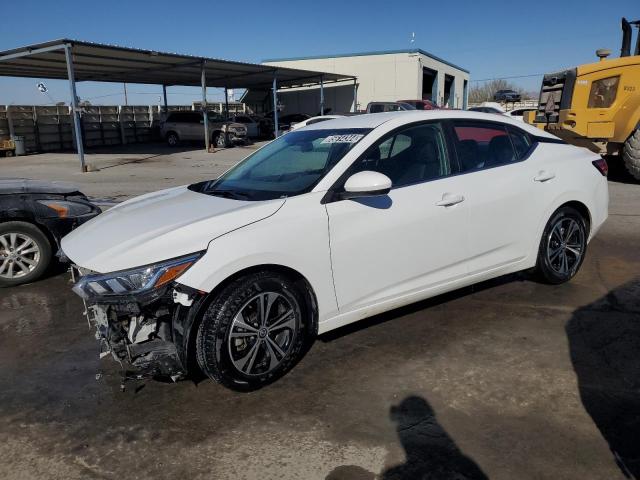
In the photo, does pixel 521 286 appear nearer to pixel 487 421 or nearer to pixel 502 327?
pixel 502 327

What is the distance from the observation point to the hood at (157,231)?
2922 millimetres

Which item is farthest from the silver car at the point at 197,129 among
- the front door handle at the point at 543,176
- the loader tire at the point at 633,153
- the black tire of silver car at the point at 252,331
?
the black tire of silver car at the point at 252,331

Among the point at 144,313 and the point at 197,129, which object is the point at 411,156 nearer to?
the point at 144,313

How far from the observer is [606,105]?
11297mm

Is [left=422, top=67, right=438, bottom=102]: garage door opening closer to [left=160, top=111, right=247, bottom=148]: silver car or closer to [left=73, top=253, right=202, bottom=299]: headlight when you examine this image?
[left=160, top=111, right=247, bottom=148]: silver car

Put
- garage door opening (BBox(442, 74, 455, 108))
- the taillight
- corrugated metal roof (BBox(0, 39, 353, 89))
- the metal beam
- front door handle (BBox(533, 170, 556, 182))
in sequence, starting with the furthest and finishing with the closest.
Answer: garage door opening (BBox(442, 74, 455, 108)) → corrugated metal roof (BBox(0, 39, 353, 89)) → the metal beam → the taillight → front door handle (BBox(533, 170, 556, 182))

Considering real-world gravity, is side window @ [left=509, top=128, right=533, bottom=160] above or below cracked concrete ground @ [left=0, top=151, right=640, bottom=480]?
above

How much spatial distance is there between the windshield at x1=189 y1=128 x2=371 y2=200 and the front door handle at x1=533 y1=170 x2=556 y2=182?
1.66 m

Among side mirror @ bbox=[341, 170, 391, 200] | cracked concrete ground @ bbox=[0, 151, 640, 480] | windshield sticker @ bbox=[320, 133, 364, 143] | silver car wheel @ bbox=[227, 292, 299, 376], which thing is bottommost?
cracked concrete ground @ bbox=[0, 151, 640, 480]

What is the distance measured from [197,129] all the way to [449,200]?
27166 mm

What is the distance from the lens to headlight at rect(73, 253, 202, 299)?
9.30 feet

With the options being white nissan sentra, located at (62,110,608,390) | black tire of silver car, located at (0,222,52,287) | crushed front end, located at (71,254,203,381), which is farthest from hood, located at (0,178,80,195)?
crushed front end, located at (71,254,203,381)

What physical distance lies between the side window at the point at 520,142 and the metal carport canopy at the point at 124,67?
53.9 feet

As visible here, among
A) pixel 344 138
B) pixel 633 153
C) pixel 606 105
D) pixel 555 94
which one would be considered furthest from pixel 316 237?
pixel 555 94
